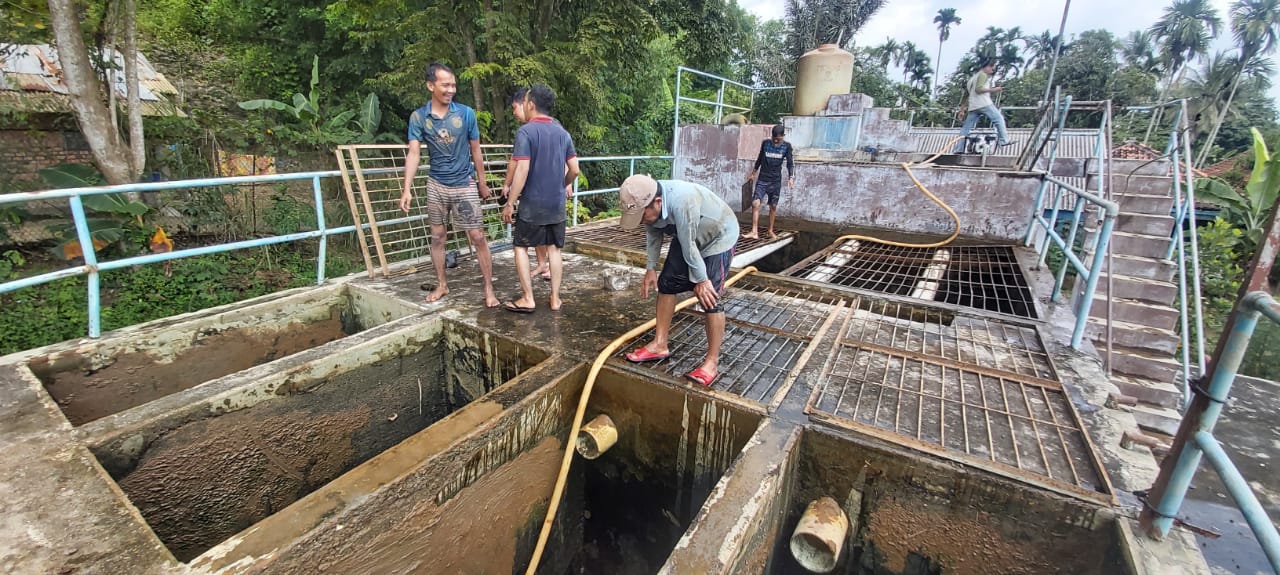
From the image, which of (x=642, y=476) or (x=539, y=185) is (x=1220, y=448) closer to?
(x=642, y=476)

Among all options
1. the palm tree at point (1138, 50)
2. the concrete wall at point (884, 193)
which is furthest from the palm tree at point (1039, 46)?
the concrete wall at point (884, 193)

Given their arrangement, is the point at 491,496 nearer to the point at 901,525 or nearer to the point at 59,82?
the point at 901,525

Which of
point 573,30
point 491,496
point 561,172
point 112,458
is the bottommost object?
point 491,496

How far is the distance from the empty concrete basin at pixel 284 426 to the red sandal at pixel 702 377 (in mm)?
985

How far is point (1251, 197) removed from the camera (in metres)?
11.1

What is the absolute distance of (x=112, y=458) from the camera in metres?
2.39

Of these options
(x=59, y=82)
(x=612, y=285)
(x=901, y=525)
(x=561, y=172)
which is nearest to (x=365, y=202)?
(x=561, y=172)

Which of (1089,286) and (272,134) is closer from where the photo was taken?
(1089,286)

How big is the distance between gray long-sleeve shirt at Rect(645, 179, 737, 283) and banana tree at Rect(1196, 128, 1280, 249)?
12698 mm

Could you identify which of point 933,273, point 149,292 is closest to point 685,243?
point 933,273

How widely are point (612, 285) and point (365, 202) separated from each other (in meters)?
2.31

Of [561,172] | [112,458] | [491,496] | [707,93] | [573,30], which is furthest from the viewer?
[707,93]

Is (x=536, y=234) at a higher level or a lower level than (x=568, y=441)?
higher

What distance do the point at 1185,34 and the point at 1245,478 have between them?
125 ft
